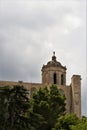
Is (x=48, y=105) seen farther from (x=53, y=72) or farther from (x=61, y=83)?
(x=61, y=83)

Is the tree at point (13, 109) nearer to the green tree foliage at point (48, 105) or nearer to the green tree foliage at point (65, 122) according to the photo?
the green tree foliage at point (65, 122)

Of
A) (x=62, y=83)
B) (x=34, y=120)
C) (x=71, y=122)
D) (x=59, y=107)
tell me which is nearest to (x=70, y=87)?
(x=62, y=83)

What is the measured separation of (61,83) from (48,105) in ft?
66.6

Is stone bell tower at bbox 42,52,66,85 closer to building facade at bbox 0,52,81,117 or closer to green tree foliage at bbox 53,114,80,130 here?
building facade at bbox 0,52,81,117

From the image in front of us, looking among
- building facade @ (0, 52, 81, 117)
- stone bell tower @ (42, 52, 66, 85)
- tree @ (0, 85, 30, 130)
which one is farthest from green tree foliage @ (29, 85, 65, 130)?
stone bell tower @ (42, 52, 66, 85)

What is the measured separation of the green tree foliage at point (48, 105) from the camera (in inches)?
1885

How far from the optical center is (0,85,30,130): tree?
117ft

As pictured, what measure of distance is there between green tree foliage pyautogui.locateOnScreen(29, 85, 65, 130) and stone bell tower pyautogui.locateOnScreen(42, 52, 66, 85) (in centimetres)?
1483

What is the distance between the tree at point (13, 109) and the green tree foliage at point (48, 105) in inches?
361

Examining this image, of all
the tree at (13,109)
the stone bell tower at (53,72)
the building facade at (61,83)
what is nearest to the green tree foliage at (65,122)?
the tree at (13,109)

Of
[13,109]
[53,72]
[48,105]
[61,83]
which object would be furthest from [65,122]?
[61,83]

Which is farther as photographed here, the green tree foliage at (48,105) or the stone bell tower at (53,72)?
the stone bell tower at (53,72)

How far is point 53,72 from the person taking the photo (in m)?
68.2

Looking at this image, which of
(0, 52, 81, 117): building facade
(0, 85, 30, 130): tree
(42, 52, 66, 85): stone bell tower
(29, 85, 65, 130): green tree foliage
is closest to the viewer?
(0, 85, 30, 130): tree
